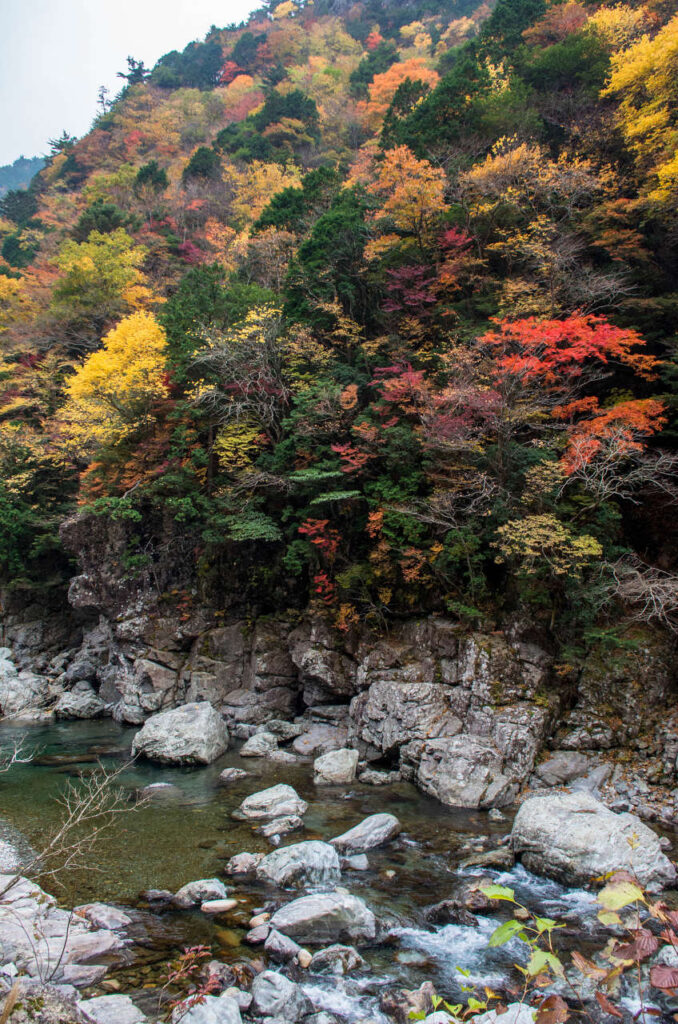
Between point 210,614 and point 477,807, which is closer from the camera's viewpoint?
point 477,807

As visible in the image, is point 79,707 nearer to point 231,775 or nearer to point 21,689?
point 21,689

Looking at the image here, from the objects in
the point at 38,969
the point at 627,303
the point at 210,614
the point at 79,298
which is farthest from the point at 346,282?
the point at 38,969

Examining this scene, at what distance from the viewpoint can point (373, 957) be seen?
6.46 metres

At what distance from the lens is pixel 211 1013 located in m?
5.20

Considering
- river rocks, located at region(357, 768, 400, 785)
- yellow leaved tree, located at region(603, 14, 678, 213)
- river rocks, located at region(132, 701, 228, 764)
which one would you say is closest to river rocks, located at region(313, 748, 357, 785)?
river rocks, located at region(357, 768, 400, 785)

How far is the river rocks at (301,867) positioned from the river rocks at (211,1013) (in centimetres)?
259

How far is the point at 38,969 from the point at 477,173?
62.0ft

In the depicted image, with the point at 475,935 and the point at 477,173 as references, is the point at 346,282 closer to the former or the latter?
the point at 477,173

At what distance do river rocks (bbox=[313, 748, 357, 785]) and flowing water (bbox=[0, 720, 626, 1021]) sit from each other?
294 millimetres

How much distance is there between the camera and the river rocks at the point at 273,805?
33.9 ft

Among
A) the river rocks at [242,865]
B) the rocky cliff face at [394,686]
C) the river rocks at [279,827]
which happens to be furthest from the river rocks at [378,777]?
the river rocks at [242,865]

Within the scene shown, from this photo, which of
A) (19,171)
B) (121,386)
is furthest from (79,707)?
(19,171)

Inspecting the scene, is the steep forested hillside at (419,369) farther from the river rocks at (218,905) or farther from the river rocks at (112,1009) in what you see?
the river rocks at (112,1009)

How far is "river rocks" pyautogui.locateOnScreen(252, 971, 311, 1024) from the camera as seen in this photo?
217 inches
